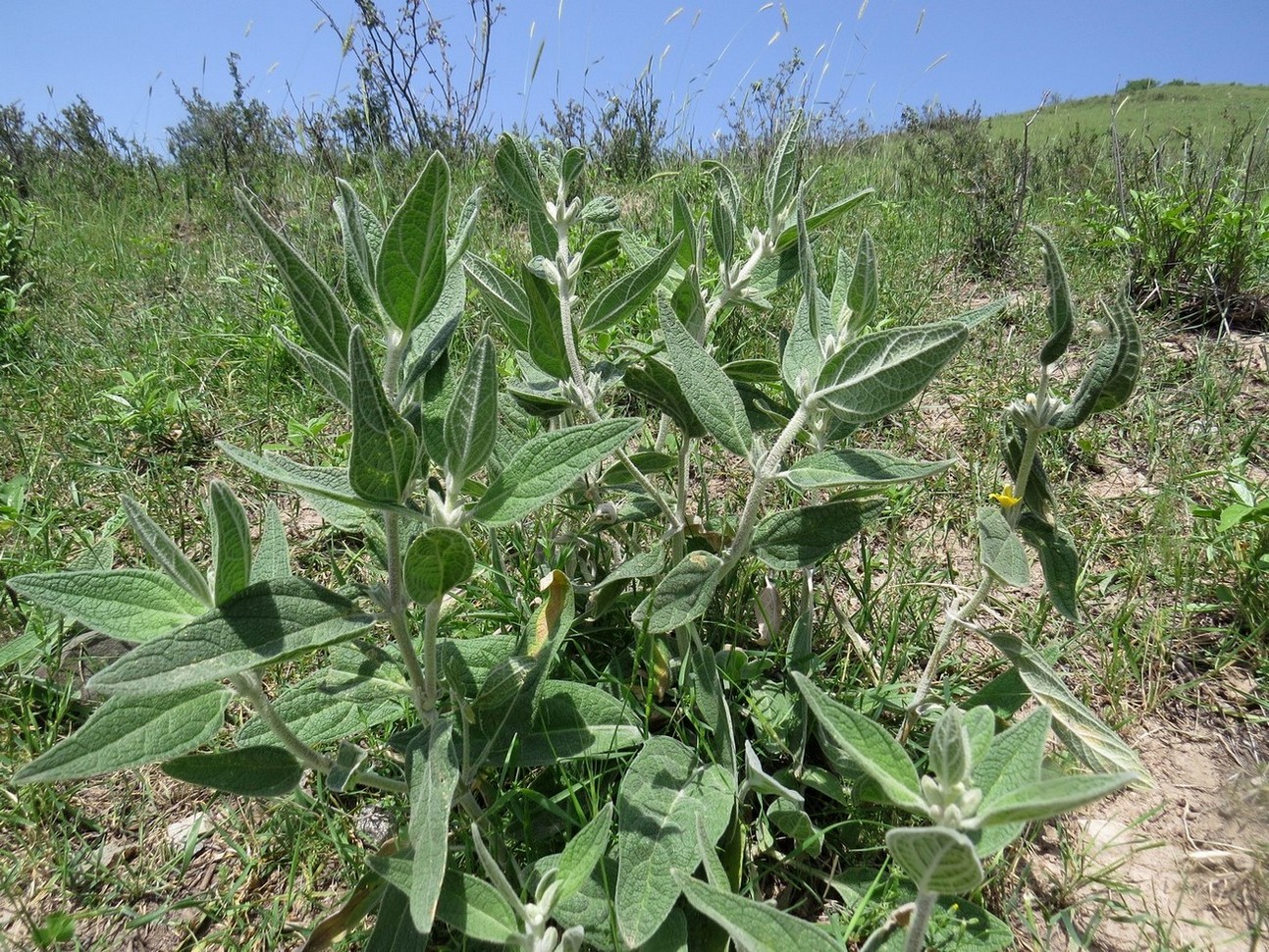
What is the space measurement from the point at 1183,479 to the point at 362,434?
2.27 m

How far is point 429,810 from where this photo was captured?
0.92m

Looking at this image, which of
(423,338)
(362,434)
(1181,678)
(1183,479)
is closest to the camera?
(362,434)

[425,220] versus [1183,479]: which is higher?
[425,220]

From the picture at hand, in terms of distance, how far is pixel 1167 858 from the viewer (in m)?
1.40

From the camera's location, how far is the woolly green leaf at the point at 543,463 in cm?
96

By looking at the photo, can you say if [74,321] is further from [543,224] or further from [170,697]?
[170,697]

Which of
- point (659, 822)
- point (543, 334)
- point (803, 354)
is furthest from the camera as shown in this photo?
point (543, 334)

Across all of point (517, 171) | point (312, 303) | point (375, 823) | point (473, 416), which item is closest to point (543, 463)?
point (473, 416)

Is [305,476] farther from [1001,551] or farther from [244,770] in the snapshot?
[1001,551]

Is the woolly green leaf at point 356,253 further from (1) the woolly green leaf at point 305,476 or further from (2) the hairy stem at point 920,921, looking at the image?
(2) the hairy stem at point 920,921

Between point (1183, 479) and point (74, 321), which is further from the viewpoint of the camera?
point (74, 321)

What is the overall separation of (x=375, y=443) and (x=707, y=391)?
22.3 inches

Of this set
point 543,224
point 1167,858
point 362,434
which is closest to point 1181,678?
point 1167,858

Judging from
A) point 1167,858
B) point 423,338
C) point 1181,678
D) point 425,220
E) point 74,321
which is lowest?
point 1167,858
